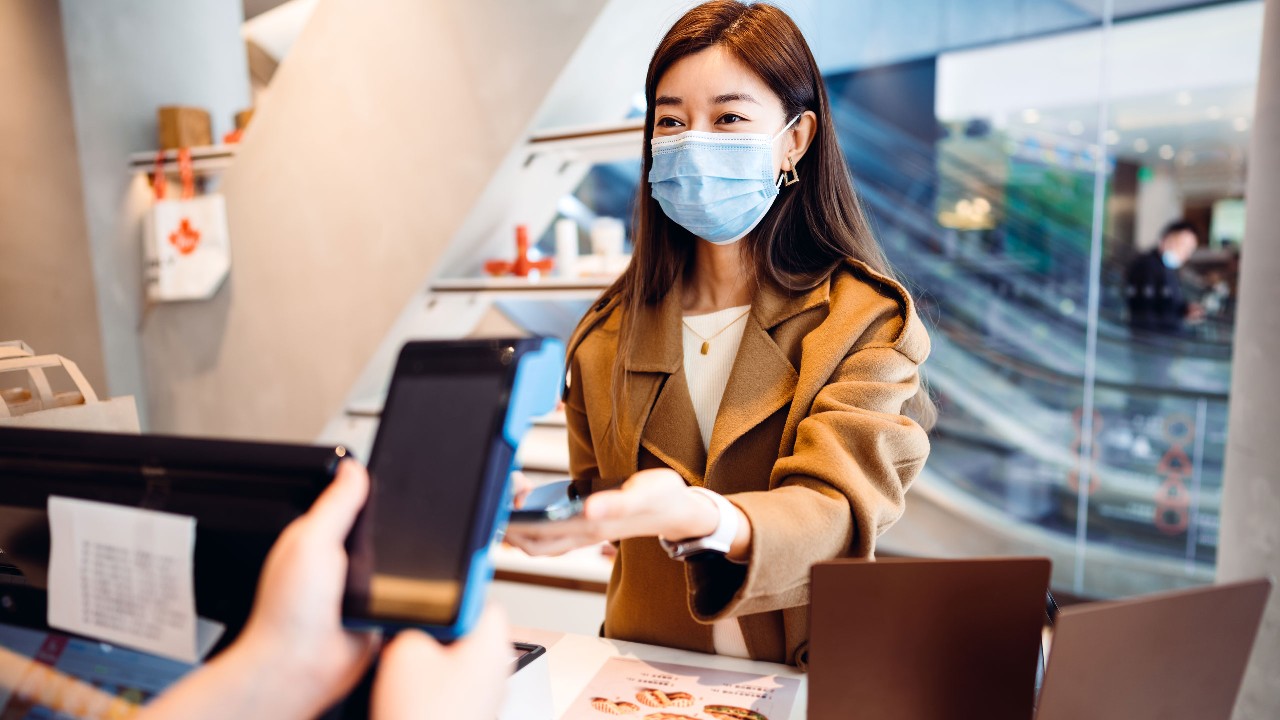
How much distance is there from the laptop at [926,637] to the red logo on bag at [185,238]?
3.10 m

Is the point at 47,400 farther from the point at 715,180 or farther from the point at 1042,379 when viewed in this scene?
the point at 1042,379

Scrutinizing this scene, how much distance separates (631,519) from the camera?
716 mm

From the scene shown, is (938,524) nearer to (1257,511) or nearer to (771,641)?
(1257,511)

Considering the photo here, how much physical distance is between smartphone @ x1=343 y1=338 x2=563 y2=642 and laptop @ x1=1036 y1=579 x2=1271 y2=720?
0.45m

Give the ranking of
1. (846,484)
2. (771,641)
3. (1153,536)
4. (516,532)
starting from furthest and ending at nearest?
(1153,536) < (771,641) < (846,484) < (516,532)

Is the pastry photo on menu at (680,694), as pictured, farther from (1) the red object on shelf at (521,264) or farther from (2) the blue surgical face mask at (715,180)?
(1) the red object on shelf at (521,264)

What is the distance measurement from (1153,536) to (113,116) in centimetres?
480

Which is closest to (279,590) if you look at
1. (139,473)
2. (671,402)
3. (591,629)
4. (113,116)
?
(139,473)

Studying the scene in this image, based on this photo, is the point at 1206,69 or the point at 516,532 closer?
the point at 516,532

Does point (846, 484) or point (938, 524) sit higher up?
point (846, 484)

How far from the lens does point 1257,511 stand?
68.4 inches

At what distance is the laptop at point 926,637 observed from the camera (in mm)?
664

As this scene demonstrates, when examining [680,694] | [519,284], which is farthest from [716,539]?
[519,284]

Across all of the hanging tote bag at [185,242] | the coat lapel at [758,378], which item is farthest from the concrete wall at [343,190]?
the coat lapel at [758,378]
